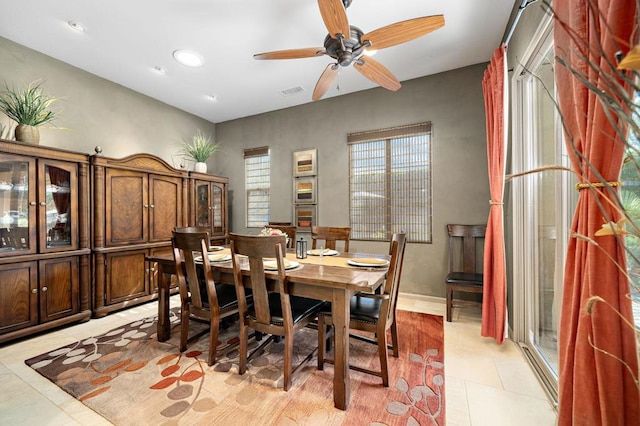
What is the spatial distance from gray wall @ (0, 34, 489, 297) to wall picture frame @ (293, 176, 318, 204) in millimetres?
100

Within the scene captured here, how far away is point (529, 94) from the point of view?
2361mm

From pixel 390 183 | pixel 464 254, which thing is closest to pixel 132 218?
pixel 390 183

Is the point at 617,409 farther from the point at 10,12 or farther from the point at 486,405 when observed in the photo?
the point at 10,12

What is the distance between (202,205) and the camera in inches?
174

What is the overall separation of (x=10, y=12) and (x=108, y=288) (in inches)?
108

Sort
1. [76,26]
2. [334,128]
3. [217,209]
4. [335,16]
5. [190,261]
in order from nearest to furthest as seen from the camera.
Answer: [335,16]
[190,261]
[76,26]
[334,128]
[217,209]

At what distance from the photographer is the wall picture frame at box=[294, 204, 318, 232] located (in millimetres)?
4363

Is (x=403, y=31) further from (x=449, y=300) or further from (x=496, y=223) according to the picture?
(x=449, y=300)

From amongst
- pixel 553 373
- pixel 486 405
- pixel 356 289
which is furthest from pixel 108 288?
pixel 553 373

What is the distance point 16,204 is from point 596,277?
13.5 ft

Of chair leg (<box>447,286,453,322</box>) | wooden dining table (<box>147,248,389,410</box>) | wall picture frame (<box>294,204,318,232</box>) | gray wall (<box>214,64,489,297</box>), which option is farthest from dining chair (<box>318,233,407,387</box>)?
wall picture frame (<box>294,204,318,232</box>)

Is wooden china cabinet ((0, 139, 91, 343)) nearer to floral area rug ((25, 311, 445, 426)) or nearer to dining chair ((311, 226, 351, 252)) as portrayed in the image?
floral area rug ((25, 311, 445, 426))

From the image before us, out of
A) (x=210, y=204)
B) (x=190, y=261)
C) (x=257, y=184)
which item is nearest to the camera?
(x=190, y=261)

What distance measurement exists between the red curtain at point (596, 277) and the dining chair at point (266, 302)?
1.37 meters
